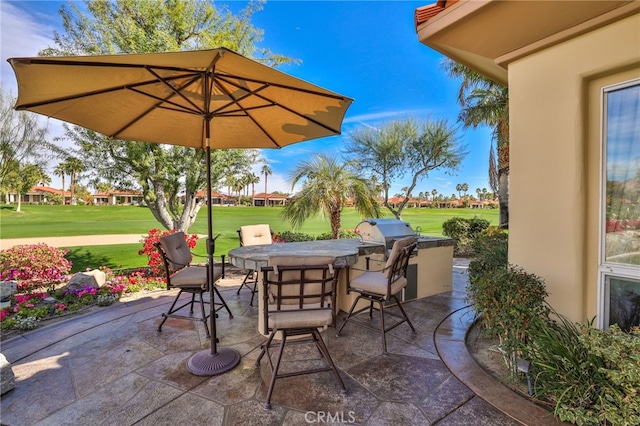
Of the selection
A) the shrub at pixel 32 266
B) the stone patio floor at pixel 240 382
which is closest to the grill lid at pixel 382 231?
the stone patio floor at pixel 240 382

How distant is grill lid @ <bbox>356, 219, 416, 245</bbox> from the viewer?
12.6ft

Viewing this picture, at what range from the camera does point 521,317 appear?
2.05m

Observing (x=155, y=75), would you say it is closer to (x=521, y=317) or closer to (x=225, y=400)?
(x=225, y=400)

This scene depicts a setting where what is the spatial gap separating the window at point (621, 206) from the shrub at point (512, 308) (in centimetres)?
58

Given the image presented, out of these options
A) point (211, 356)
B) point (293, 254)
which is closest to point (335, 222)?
point (293, 254)

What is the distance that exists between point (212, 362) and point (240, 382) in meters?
0.39

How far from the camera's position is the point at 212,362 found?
248cm

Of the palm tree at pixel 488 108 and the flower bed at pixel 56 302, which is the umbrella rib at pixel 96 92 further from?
the palm tree at pixel 488 108

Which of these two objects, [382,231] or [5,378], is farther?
[382,231]

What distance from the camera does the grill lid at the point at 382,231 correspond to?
385cm

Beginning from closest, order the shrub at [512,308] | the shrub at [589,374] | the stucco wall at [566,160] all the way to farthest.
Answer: the shrub at [589,374] → the shrub at [512,308] → the stucco wall at [566,160]

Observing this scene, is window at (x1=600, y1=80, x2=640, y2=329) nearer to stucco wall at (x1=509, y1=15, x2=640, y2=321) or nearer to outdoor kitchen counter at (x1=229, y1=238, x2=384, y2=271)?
stucco wall at (x1=509, y1=15, x2=640, y2=321)

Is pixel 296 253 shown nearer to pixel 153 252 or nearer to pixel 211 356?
pixel 211 356

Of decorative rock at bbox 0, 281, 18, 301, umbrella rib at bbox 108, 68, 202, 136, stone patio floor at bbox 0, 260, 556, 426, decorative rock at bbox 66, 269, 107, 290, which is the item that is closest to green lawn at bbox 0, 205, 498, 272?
decorative rock at bbox 0, 281, 18, 301
